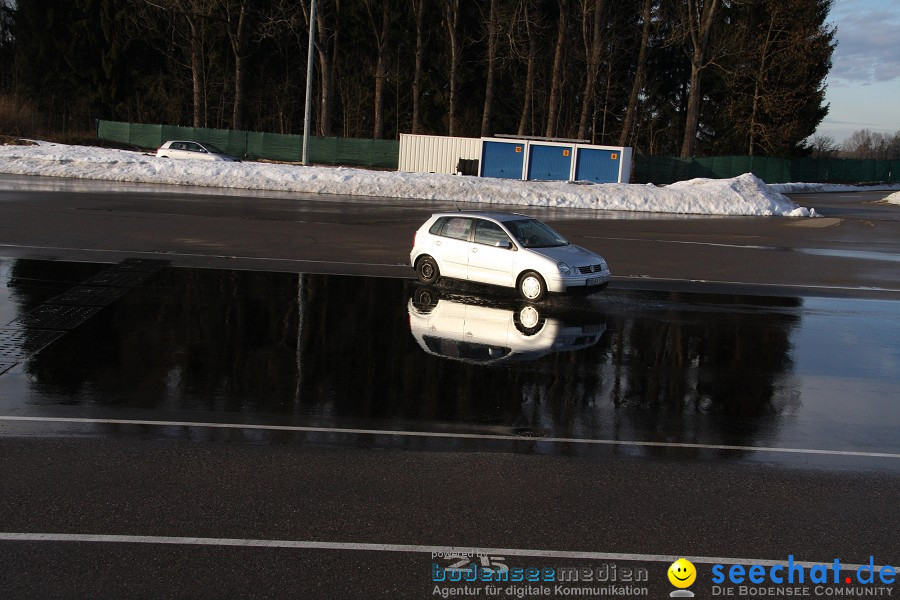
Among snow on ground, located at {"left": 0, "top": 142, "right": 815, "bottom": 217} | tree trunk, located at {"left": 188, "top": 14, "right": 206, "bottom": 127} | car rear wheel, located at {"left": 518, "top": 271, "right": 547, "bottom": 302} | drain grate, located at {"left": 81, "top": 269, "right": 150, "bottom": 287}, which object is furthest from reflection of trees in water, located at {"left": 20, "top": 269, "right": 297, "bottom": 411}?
tree trunk, located at {"left": 188, "top": 14, "right": 206, "bottom": 127}

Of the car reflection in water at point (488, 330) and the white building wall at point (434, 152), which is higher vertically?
the white building wall at point (434, 152)

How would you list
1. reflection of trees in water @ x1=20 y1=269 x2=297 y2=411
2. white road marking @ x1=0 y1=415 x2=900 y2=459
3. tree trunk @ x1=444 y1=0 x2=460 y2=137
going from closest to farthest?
white road marking @ x1=0 y1=415 x2=900 y2=459, reflection of trees in water @ x1=20 y1=269 x2=297 y2=411, tree trunk @ x1=444 y1=0 x2=460 y2=137

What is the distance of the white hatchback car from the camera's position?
1478cm

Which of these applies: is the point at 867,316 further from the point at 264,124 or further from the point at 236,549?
the point at 264,124

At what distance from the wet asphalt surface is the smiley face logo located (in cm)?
8

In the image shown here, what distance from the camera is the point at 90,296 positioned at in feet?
45.5

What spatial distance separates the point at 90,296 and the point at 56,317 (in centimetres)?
143

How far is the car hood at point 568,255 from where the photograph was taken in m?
14.9

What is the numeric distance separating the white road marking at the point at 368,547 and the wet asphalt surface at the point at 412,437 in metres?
0.03

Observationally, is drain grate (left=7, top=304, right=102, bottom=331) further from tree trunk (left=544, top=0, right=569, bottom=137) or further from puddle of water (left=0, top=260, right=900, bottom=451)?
tree trunk (left=544, top=0, right=569, bottom=137)

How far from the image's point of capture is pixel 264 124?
73500 millimetres

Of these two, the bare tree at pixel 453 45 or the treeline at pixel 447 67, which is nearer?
the treeline at pixel 447 67

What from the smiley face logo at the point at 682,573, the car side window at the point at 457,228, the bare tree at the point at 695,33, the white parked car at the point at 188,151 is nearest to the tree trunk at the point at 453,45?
the bare tree at the point at 695,33

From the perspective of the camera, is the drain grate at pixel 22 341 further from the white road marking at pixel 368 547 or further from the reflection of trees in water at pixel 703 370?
the reflection of trees in water at pixel 703 370
